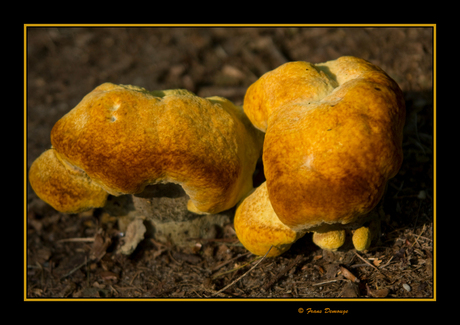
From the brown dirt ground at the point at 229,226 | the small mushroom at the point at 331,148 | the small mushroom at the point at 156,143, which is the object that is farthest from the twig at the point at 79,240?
the small mushroom at the point at 331,148

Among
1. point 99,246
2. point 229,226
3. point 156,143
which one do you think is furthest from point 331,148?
point 99,246

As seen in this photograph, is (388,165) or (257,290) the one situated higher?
(388,165)

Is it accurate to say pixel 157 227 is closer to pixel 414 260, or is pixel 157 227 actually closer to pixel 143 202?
pixel 143 202

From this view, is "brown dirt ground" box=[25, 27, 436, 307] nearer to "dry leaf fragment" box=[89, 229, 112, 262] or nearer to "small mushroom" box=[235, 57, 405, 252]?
"dry leaf fragment" box=[89, 229, 112, 262]

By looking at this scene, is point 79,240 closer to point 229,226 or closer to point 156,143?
point 229,226

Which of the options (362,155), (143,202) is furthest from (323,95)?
(143,202)

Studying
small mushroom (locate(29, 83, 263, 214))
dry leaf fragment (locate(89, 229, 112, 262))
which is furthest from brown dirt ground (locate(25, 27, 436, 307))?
small mushroom (locate(29, 83, 263, 214))
